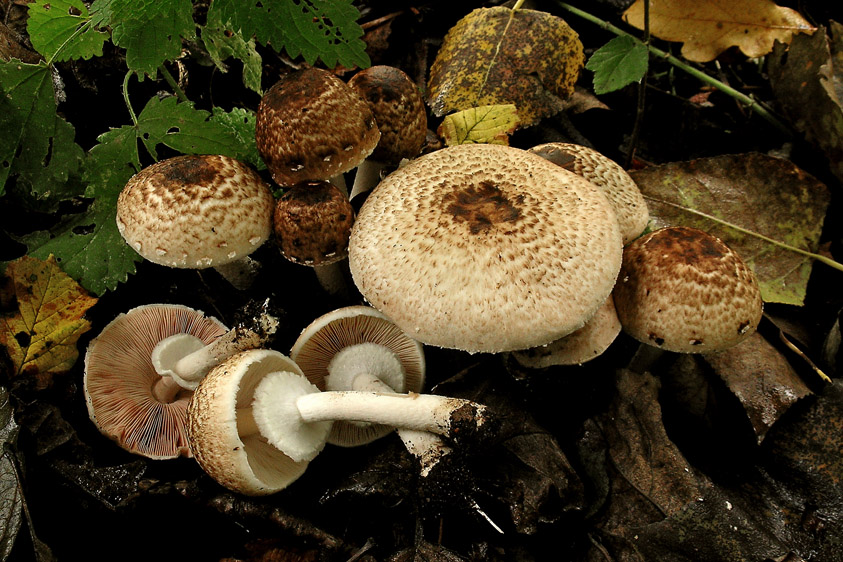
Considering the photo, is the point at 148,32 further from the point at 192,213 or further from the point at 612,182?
the point at 612,182

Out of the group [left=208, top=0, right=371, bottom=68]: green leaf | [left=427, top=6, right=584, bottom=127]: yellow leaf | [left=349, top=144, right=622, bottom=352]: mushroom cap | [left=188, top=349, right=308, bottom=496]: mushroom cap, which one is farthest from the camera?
[left=427, top=6, right=584, bottom=127]: yellow leaf

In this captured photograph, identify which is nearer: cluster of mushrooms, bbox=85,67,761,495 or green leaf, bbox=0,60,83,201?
cluster of mushrooms, bbox=85,67,761,495

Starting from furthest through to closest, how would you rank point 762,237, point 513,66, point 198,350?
point 513,66
point 762,237
point 198,350

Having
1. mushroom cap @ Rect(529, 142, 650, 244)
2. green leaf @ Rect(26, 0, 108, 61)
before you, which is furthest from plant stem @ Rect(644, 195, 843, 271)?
green leaf @ Rect(26, 0, 108, 61)

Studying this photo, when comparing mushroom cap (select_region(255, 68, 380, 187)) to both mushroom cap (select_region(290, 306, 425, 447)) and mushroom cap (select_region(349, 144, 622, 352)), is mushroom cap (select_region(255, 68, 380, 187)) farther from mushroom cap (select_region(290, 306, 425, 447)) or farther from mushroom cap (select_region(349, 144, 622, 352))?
mushroom cap (select_region(290, 306, 425, 447))

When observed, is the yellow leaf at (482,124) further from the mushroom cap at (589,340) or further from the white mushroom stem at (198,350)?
the white mushroom stem at (198,350)

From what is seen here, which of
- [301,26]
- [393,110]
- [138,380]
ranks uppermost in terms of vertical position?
[301,26]

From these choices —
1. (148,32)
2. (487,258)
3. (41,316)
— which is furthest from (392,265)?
(41,316)

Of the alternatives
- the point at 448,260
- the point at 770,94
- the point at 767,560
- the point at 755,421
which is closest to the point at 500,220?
the point at 448,260
